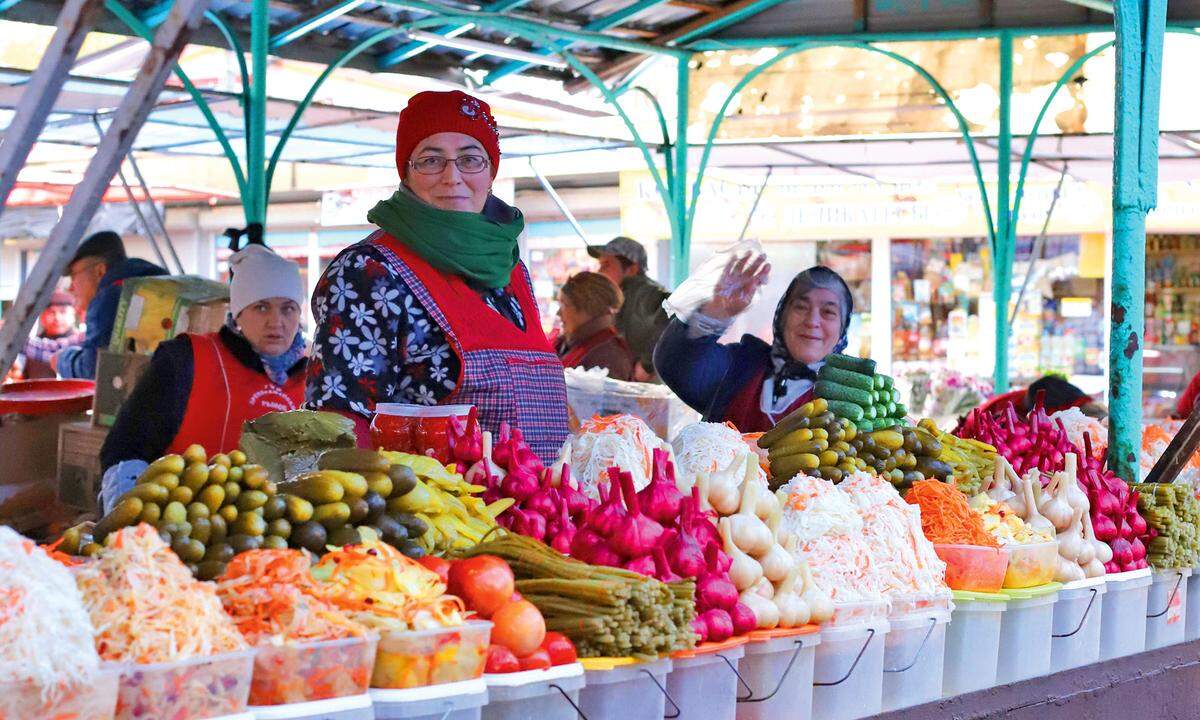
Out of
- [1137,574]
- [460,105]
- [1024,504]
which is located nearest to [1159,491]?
[1137,574]

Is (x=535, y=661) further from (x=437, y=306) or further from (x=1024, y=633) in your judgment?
(x=1024, y=633)

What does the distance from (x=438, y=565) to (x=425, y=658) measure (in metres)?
0.28

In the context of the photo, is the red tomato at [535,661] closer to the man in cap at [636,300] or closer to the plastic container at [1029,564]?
the plastic container at [1029,564]

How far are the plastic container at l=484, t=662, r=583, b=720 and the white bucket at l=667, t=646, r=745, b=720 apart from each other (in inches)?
10.1

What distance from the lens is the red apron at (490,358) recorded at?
332cm

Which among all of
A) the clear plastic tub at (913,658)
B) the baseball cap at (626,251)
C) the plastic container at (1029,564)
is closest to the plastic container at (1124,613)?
the plastic container at (1029,564)

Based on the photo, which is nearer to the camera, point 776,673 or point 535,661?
point 535,661

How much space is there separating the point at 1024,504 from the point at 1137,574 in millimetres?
418

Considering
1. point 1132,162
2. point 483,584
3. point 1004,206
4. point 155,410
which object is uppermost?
point 1004,206

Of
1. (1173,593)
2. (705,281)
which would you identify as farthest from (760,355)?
(1173,593)

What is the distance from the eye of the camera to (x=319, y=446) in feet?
9.26

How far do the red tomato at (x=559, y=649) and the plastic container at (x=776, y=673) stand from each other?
47 centimetres

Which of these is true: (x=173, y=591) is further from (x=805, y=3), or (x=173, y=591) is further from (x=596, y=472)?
(x=805, y=3)

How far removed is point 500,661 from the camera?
217 centimetres
